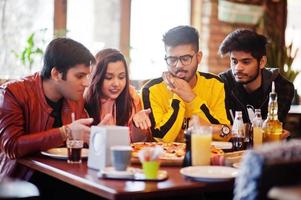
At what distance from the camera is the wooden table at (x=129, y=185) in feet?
5.38

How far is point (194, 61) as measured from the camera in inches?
120

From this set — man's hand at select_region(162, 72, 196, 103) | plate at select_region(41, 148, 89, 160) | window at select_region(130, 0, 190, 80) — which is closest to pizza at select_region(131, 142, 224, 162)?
plate at select_region(41, 148, 89, 160)

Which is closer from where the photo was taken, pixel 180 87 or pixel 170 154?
pixel 170 154

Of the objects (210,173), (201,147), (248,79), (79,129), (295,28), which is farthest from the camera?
(295,28)

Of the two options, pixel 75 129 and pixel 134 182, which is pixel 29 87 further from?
pixel 134 182

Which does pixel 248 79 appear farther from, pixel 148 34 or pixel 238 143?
pixel 148 34

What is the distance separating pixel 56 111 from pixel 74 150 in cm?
48

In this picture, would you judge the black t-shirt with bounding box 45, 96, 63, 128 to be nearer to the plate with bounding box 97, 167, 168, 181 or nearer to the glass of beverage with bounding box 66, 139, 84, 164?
the glass of beverage with bounding box 66, 139, 84, 164

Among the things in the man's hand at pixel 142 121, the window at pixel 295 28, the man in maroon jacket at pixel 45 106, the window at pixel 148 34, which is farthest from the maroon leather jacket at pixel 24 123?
the window at pixel 295 28

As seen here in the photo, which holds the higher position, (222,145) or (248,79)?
(248,79)

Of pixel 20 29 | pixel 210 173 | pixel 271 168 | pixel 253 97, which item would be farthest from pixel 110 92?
pixel 20 29

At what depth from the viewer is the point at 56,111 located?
8.31 ft

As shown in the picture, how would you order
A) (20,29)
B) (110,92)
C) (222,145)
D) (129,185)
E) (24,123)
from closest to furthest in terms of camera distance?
1. (129,185)
2. (24,123)
3. (222,145)
4. (110,92)
5. (20,29)

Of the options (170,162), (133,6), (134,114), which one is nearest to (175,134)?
(134,114)
